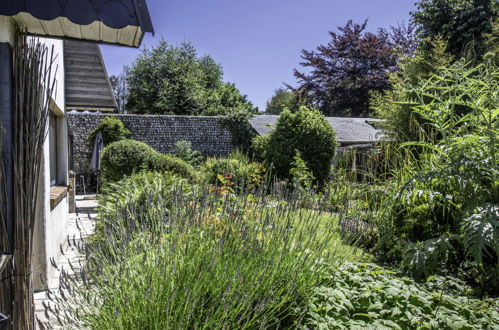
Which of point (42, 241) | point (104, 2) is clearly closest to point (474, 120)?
point (104, 2)

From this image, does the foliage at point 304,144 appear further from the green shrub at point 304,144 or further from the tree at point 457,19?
the tree at point 457,19

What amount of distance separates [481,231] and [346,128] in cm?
1604

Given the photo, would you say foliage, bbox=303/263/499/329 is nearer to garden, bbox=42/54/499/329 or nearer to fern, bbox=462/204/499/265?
garden, bbox=42/54/499/329

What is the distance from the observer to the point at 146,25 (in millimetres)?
2156

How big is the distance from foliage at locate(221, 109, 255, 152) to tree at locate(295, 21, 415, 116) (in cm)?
1024

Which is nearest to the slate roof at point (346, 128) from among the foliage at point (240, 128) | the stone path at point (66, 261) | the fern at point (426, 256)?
the foliage at point (240, 128)

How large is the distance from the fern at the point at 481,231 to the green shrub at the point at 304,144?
7.31m

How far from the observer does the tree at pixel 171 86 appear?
82.8 ft

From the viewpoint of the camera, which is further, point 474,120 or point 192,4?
point 192,4

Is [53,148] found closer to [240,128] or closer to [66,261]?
[66,261]

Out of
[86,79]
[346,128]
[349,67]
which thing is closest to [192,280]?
[86,79]

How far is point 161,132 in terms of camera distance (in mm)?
A: 16906

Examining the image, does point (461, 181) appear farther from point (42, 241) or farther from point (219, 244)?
point (42, 241)

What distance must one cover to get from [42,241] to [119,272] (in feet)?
6.99
